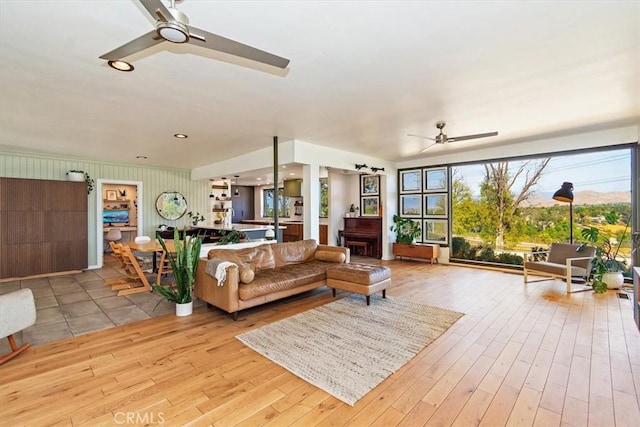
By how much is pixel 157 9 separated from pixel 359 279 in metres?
3.38

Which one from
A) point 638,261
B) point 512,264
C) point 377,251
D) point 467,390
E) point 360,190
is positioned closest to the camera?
point 467,390

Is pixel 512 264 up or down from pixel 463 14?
down

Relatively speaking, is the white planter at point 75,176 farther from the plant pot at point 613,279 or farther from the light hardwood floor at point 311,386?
the plant pot at point 613,279

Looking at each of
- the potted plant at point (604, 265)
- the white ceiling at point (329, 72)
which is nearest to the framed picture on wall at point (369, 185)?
the white ceiling at point (329, 72)

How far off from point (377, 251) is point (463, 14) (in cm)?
638

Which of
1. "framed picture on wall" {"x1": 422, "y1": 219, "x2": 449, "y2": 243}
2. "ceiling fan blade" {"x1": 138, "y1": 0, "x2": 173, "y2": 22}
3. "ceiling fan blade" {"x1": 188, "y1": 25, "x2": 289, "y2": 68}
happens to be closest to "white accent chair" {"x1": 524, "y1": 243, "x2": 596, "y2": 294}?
"framed picture on wall" {"x1": 422, "y1": 219, "x2": 449, "y2": 243}

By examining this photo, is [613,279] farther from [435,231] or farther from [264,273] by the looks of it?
[264,273]

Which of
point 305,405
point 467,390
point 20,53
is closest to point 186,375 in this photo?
point 305,405

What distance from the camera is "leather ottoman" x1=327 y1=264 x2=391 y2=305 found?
3.88 metres

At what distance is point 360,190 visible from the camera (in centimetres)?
843

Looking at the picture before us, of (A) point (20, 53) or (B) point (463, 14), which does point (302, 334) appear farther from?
(A) point (20, 53)

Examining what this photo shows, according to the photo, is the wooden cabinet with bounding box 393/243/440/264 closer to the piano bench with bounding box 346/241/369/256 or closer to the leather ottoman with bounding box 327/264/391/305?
the piano bench with bounding box 346/241/369/256

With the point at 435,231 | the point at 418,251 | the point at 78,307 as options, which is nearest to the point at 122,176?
the point at 78,307

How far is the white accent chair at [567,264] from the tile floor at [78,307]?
5.44 meters
